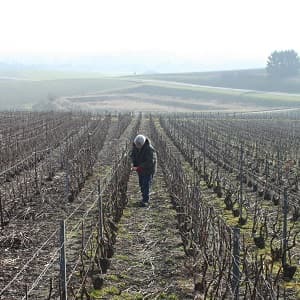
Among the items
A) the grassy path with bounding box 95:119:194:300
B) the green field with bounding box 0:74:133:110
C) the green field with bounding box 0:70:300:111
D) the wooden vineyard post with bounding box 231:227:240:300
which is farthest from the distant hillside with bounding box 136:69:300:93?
the wooden vineyard post with bounding box 231:227:240:300

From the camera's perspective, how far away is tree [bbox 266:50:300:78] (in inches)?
4215

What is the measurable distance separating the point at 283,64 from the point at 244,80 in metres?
8.25

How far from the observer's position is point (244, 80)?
111938 mm

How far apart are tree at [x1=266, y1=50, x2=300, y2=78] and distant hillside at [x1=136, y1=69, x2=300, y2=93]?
4.95ft

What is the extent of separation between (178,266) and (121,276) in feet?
2.59

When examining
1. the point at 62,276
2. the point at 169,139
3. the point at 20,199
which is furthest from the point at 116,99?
the point at 62,276

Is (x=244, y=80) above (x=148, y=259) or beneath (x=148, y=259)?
above

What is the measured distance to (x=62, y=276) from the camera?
521 cm

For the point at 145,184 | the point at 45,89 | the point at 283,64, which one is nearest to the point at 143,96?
the point at 45,89

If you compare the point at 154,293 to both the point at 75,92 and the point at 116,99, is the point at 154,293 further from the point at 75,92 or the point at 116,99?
the point at 75,92

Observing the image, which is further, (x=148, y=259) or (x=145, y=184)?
(x=145, y=184)

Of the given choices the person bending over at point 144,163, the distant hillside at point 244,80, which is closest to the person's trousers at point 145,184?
the person bending over at point 144,163

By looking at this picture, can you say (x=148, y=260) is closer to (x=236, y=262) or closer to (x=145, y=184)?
(x=236, y=262)

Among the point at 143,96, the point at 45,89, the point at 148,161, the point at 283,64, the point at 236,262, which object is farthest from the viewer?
the point at 283,64
